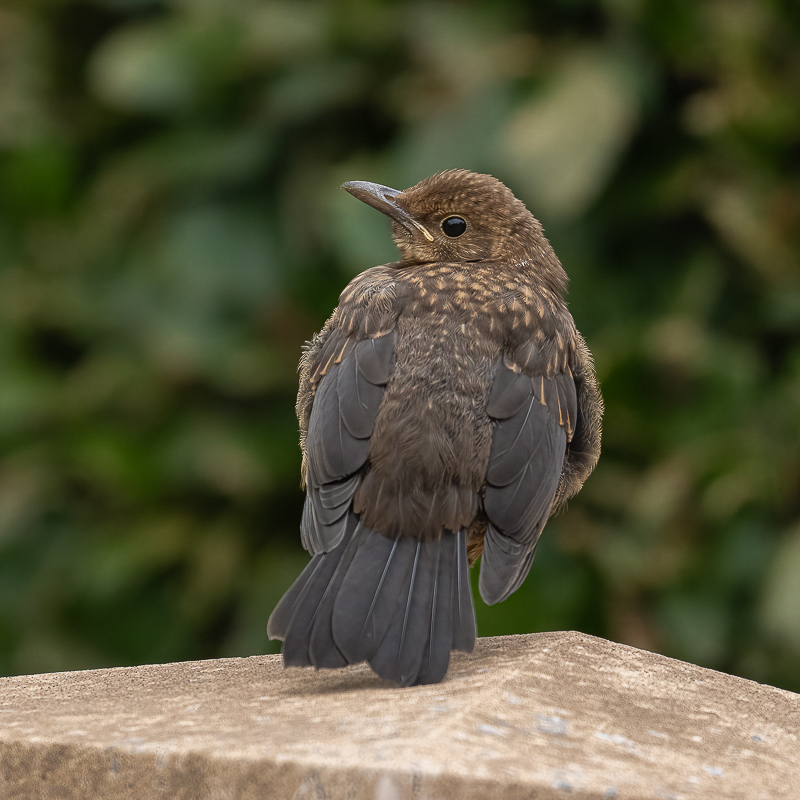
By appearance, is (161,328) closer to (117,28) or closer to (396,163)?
(396,163)

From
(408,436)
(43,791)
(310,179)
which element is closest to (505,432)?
(408,436)

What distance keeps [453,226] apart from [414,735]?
6.75ft

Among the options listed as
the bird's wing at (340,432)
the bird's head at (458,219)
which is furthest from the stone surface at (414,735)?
the bird's head at (458,219)

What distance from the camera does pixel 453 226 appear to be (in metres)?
4.05

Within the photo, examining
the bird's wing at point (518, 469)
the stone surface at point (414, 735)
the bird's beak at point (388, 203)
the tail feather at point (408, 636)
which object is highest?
the bird's beak at point (388, 203)

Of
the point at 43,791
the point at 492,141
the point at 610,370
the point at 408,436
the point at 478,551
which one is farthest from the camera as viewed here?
the point at 492,141

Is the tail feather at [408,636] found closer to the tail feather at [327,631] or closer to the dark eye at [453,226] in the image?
the tail feather at [327,631]

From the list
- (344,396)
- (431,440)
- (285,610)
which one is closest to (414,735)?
(285,610)

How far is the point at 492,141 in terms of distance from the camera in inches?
219

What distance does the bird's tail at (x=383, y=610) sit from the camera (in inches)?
114

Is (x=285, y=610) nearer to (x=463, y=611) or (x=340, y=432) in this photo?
(x=463, y=611)

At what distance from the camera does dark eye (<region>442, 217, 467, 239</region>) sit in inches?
159

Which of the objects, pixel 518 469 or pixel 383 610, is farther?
A: pixel 518 469

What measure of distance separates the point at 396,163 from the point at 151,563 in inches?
88.5
